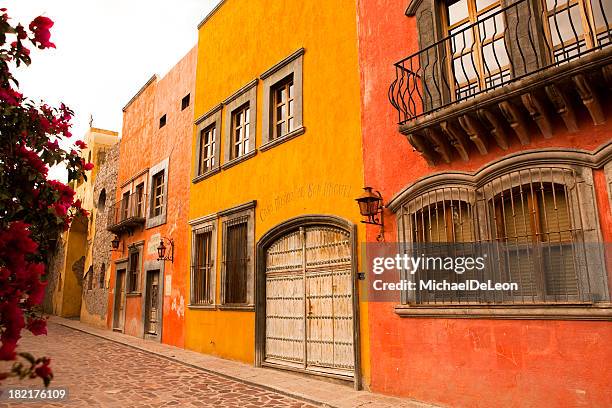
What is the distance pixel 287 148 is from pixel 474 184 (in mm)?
4533

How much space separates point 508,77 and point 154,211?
13.1 m

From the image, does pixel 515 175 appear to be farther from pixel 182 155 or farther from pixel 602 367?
pixel 182 155

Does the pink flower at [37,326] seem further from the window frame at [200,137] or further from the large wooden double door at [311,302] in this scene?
the window frame at [200,137]

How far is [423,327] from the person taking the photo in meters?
6.28

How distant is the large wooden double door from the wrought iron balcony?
106 inches

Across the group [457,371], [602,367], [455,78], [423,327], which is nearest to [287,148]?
[455,78]

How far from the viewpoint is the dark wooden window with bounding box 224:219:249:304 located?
10414 millimetres

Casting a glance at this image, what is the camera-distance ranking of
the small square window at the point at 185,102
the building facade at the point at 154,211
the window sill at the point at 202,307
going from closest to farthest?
the window sill at the point at 202,307 → the building facade at the point at 154,211 → the small square window at the point at 185,102

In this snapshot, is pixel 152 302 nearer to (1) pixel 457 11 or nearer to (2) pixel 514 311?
(2) pixel 514 311

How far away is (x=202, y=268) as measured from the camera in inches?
480

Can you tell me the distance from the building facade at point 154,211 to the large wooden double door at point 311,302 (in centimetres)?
449

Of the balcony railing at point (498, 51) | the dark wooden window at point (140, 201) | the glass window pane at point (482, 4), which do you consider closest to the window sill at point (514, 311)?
the balcony railing at point (498, 51)

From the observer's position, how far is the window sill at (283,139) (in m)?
9.15

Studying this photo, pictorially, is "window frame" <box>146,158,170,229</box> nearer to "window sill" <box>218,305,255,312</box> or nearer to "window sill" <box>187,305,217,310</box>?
"window sill" <box>187,305,217,310</box>
